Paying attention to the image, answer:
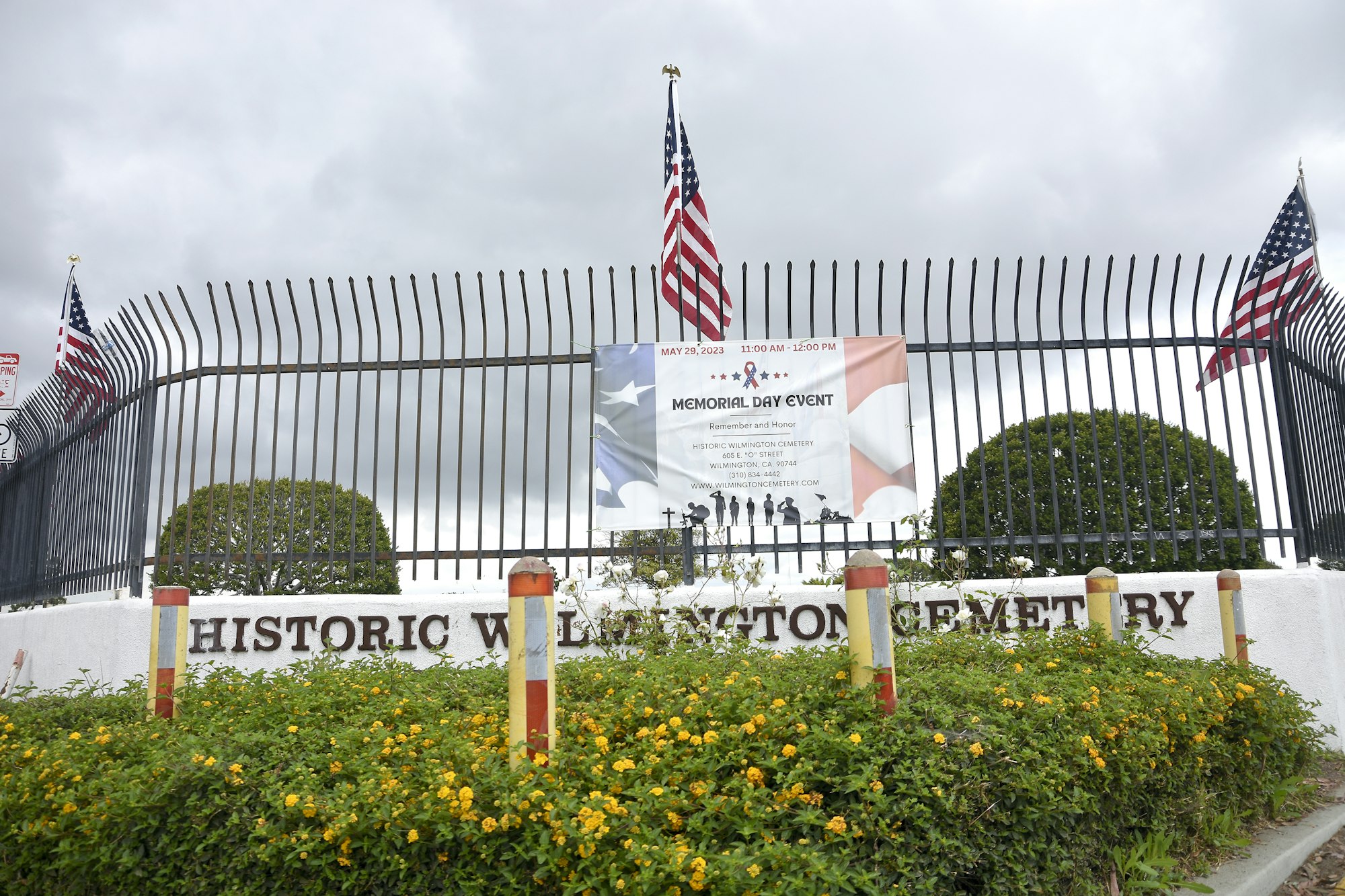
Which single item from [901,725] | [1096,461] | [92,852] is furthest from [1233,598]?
[92,852]

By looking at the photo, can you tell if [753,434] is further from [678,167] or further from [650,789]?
[650,789]

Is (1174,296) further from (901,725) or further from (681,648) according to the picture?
(901,725)

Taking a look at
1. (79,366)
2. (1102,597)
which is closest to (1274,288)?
(1102,597)

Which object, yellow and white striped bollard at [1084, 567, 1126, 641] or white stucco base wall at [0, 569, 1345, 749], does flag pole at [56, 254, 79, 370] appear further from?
yellow and white striped bollard at [1084, 567, 1126, 641]

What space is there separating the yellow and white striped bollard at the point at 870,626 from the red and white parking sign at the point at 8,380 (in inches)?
416

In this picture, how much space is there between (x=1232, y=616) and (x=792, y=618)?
294 centimetres

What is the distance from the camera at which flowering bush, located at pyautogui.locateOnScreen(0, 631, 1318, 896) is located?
9.64 ft

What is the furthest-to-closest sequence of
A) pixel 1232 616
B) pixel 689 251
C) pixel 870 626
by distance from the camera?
1. pixel 689 251
2. pixel 1232 616
3. pixel 870 626

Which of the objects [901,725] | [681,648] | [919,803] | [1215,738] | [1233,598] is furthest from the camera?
[1233,598]

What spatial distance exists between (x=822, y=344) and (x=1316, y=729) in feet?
15.2

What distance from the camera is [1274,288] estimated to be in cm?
817

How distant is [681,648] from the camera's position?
5453 mm

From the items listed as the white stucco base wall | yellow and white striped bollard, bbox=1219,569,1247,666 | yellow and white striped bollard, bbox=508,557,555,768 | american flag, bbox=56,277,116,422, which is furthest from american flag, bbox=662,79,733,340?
american flag, bbox=56,277,116,422

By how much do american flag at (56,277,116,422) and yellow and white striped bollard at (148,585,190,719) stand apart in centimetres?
534
